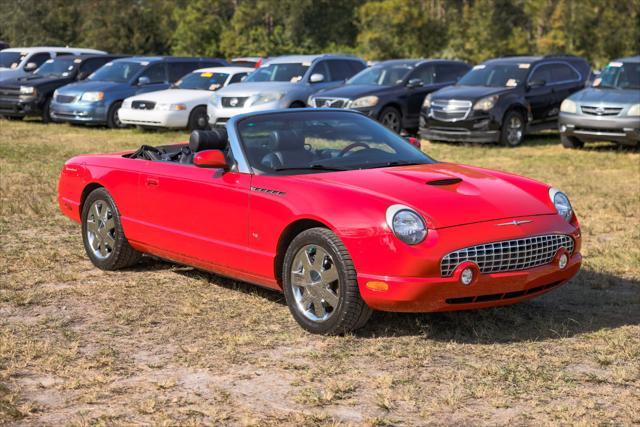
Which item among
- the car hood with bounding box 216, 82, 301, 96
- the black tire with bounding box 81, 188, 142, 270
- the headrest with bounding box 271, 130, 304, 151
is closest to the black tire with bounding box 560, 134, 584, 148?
the car hood with bounding box 216, 82, 301, 96

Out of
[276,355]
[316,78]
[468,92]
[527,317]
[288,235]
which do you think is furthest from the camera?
[316,78]

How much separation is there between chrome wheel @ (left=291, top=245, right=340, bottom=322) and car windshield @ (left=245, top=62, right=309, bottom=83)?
15.5 m

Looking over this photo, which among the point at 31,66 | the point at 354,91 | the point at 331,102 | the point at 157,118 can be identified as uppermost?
the point at 354,91

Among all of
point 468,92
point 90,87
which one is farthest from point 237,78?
point 468,92

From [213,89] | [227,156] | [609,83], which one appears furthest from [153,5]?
[227,156]

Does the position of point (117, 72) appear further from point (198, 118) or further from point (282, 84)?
point (282, 84)

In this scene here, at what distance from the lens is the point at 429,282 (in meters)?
6.06

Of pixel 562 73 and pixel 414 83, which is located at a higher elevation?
pixel 562 73

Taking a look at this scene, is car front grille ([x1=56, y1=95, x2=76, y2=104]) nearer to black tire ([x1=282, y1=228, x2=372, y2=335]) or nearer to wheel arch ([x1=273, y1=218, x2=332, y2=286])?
wheel arch ([x1=273, y1=218, x2=332, y2=286])

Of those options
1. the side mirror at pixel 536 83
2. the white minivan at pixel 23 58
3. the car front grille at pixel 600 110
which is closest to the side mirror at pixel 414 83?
the side mirror at pixel 536 83

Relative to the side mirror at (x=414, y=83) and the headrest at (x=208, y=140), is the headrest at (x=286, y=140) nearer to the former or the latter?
the headrest at (x=208, y=140)

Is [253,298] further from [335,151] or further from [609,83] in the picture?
[609,83]

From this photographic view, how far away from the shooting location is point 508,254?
247 inches

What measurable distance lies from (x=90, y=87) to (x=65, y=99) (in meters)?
0.62
